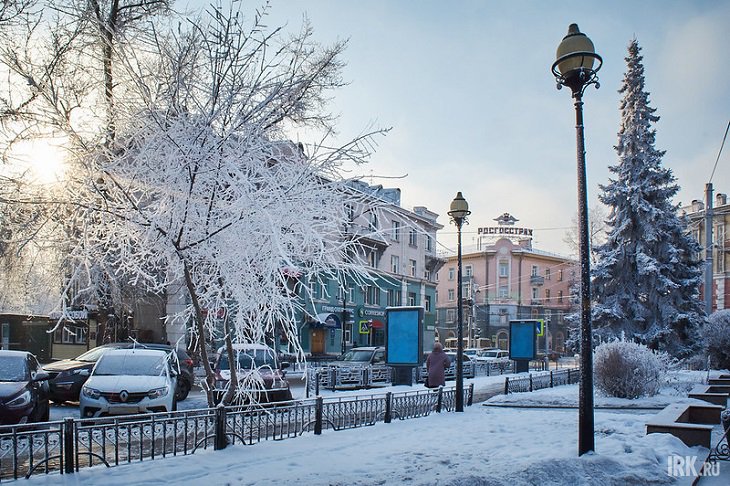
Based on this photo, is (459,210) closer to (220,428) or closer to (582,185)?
(582,185)

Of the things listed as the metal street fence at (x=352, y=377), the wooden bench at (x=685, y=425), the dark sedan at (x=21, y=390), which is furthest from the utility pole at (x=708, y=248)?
the dark sedan at (x=21, y=390)

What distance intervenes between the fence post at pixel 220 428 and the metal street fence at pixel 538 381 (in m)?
11.4

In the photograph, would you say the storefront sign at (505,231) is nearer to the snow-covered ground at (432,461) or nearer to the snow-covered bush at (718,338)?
the snow-covered bush at (718,338)

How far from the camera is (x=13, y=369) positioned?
11.4 metres

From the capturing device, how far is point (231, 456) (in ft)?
26.8

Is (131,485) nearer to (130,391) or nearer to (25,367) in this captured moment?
(130,391)

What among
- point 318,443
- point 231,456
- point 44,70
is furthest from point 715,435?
point 44,70

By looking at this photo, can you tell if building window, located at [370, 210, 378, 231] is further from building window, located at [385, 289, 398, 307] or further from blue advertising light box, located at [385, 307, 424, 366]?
building window, located at [385, 289, 398, 307]

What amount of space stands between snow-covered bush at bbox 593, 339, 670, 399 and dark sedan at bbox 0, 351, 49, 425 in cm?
1379

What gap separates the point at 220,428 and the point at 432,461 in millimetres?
3041

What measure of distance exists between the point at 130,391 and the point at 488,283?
6429 cm

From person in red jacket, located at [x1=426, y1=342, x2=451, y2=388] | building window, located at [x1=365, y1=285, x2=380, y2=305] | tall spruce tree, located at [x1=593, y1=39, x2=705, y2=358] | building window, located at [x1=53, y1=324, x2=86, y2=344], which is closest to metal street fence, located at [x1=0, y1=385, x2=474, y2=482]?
person in red jacket, located at [x1=426, y1=342, x2=451, y2=388]

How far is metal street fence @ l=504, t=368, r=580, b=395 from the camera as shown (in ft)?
64.5

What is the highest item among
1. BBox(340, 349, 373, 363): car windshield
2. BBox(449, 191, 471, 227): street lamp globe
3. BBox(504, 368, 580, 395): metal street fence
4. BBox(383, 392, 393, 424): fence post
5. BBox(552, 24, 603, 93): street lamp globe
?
BBox(552, 24, 603, 93): street lamp globe
